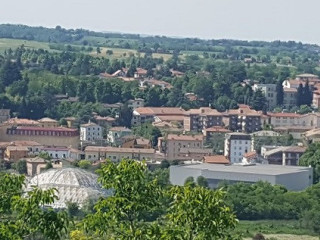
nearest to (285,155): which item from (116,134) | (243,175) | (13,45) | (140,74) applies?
(243,175)

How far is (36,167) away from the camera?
38.7 metres

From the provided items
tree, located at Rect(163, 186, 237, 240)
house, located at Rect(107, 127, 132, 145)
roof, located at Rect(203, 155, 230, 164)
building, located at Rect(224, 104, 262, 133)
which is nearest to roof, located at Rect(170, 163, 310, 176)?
roof, located at Rect(203, 155, 230, 164)

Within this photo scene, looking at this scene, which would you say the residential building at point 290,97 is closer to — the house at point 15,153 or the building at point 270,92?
the building at point 270,92

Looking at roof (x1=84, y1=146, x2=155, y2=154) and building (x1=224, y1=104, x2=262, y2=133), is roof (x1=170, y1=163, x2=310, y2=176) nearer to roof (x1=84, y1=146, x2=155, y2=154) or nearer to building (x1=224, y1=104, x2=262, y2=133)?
roof (x1=84, y1=146, x2=155, y2=154)

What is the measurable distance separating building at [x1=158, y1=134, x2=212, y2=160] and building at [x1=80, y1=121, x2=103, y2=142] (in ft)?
12.2

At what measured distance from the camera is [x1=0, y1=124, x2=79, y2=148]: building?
1804 inches

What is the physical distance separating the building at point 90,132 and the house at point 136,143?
2.87m

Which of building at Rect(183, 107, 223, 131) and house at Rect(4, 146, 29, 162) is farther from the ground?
house at Rect(4, 146, 29, 162)

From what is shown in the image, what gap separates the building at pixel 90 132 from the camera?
4831 centimetres

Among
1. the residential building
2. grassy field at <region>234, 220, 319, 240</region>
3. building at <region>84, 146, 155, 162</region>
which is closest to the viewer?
grassy field at <region>234, 220, 319, 240</region>

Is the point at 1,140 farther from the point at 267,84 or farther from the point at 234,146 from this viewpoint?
the point at 267,84

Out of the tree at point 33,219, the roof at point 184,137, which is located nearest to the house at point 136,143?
the roof at point 184,137

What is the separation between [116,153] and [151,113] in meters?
11.7

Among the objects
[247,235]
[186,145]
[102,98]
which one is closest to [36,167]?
[186,145]
